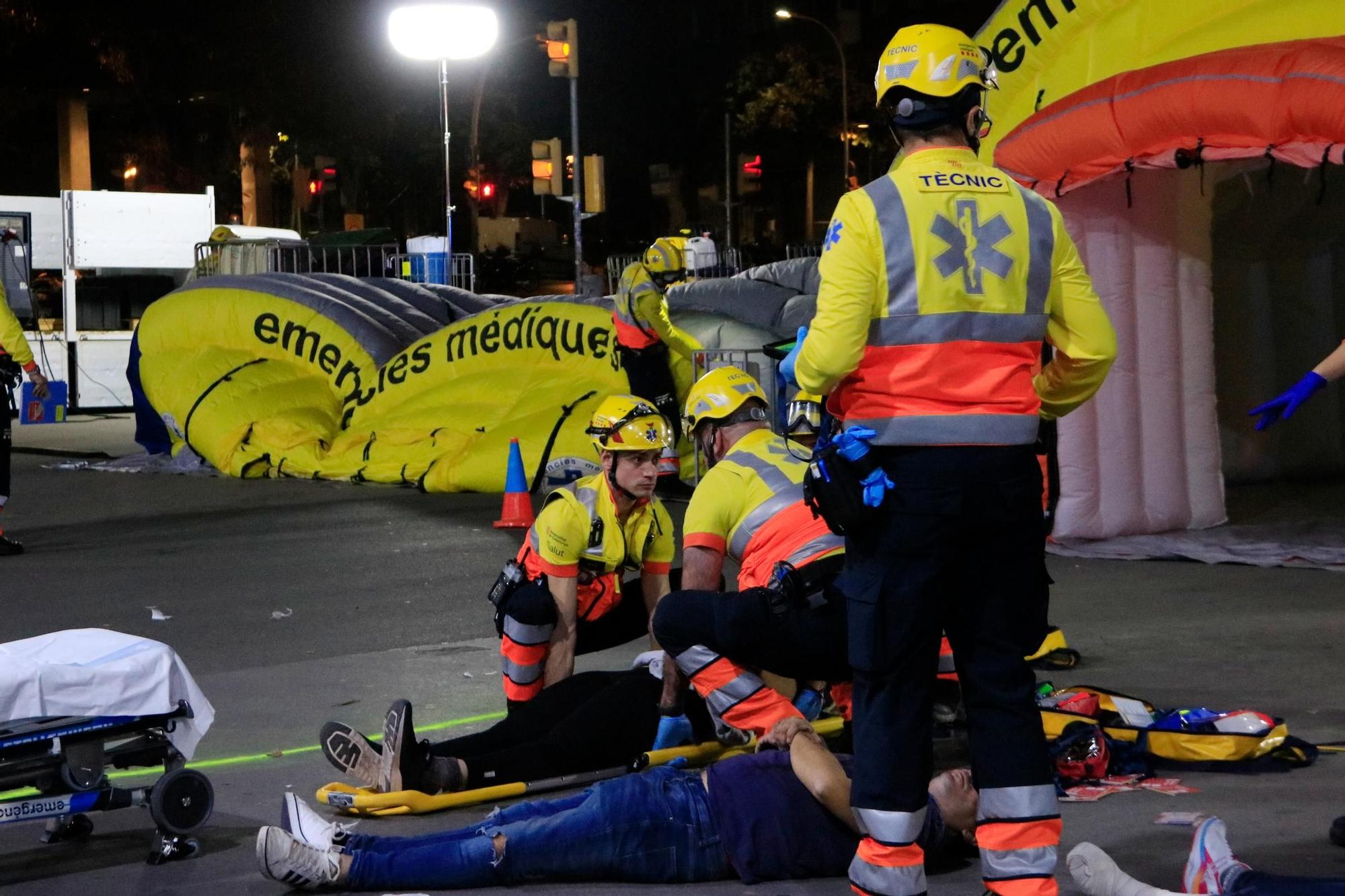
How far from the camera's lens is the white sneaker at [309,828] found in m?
4.11

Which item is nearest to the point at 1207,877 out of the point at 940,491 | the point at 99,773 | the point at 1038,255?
the point at 940,491

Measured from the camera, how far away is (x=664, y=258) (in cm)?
1259

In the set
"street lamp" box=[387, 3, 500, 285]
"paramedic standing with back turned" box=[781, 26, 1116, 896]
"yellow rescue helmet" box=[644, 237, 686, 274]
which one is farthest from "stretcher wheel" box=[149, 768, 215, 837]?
"street lamp" box=[387, 3, 500, 285]

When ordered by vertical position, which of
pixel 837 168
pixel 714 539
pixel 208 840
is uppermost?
pixel 837 168

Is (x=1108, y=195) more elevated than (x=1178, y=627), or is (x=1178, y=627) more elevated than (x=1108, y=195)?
(x=1108, y=195)

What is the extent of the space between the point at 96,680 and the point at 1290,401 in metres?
3.41

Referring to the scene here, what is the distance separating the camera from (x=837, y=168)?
53.4m

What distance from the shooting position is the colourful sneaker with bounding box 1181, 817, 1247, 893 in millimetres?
3586

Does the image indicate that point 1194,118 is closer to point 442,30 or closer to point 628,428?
point 628,428

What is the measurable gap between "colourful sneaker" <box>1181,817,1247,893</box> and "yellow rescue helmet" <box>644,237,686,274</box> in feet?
30.1

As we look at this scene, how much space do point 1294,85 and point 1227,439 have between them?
5.18m

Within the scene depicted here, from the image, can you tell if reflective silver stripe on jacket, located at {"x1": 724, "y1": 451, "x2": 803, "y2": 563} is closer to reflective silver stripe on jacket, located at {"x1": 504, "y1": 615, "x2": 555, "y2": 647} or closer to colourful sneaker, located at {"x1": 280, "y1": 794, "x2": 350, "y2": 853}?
reflective silver stripe on jacket, located at {"x1": 504, "y1": 615, "x2": 555, "y2": 647}

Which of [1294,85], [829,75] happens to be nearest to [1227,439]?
[1294,85]

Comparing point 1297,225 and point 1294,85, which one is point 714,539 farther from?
point 1297,225
